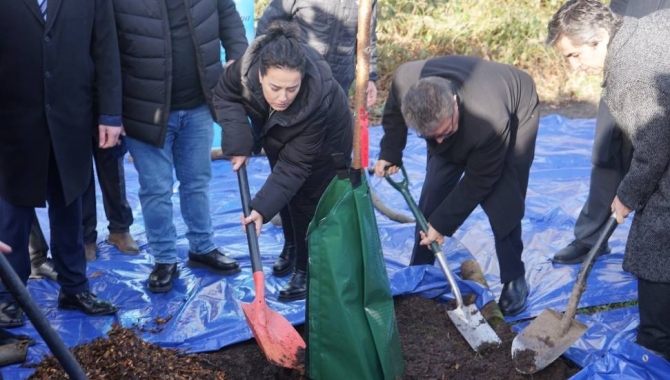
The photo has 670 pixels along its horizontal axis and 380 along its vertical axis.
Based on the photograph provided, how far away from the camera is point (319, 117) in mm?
3133

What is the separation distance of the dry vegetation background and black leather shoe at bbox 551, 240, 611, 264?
3872 mm

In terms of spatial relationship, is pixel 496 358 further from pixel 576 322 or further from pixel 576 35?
pixel 576 35

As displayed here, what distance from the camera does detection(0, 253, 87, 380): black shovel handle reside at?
202cm

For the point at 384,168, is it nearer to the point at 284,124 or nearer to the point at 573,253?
the point at 284,124

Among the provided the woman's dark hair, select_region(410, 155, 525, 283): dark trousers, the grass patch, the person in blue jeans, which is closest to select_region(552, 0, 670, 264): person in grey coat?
the grass patch

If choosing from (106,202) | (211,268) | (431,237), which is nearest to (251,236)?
(431,237)

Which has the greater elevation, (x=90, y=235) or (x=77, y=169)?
(x=77, y=169)

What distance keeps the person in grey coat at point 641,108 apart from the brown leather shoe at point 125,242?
2.46 metres

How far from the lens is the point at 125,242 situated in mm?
4121

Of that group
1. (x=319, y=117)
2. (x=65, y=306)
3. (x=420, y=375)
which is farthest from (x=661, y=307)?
(x=65, y=306)

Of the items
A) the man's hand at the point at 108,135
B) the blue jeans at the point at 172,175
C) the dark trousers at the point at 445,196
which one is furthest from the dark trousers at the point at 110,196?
the dark trousers at the point at 445,196

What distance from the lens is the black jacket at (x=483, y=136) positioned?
3117 millimetres

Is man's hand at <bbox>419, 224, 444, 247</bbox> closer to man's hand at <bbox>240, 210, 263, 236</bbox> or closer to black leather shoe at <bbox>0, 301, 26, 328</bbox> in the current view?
man's hand at <bbox>240, 210, 263, 236</bbox>

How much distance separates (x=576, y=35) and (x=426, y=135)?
666 mm
